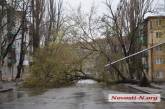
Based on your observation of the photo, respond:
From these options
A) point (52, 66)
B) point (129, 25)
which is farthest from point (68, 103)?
point (129, 25)

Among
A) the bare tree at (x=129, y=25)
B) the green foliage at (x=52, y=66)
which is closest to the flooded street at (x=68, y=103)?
the green foliage at (x=52, y=66)

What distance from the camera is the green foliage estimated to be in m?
51.7

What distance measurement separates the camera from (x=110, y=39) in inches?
2422

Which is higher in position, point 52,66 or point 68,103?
point 52,66

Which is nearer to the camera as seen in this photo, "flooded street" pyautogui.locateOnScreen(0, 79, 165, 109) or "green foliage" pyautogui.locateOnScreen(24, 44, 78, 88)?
"flooded street" pyautogui.locateOnScreen(0, 79, 165, 109)

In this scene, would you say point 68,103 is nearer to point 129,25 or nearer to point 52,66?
point 52,66

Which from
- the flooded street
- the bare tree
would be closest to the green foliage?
the bare tree

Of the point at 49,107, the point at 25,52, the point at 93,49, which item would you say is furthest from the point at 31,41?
the point at 49,107

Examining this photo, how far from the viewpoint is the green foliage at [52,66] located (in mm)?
51719

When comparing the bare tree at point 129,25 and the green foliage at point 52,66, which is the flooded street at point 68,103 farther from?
the bare tree at point 129,25

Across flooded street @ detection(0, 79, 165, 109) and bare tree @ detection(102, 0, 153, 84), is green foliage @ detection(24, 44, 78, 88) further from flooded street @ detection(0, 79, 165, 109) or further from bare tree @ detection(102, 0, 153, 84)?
flooded street @ detection(0, 79, 165, 109)

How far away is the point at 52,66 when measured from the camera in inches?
2050

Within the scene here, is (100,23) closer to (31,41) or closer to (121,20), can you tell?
(121,20)

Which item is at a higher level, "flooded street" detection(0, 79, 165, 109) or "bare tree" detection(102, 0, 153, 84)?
"bare tree" detection(102, 0, 153, 84)
